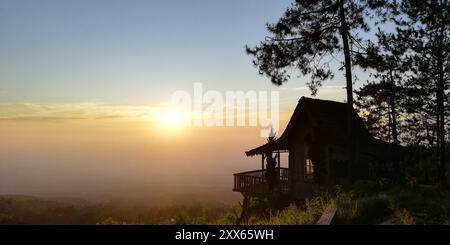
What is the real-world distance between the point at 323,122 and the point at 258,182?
20.0 feet

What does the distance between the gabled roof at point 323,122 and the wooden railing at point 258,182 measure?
155 cm

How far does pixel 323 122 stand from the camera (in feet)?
81.0

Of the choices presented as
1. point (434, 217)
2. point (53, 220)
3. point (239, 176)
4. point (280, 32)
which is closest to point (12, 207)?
point (53, 220)

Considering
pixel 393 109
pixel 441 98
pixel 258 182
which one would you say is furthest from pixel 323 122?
pixel 393 109

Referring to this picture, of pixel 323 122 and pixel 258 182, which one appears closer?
pixel 323 122

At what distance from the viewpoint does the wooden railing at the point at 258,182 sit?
27.1 meters

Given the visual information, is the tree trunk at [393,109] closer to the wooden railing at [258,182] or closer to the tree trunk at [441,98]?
the tree trunk at [441,98]

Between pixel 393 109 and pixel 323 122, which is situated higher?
pixel 393 109

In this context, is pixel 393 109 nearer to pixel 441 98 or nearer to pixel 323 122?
pixel 441 98

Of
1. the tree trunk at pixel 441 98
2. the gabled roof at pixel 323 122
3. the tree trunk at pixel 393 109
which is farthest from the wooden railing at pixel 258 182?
the tree trunk at pixel 393 109
